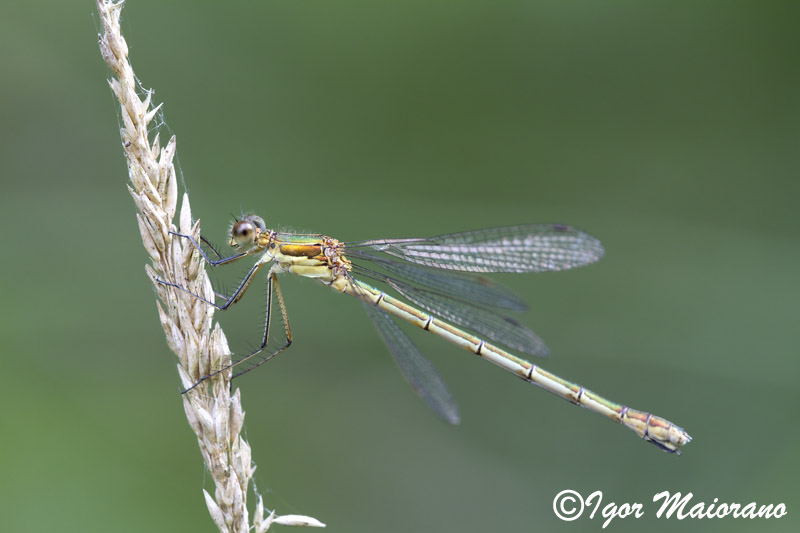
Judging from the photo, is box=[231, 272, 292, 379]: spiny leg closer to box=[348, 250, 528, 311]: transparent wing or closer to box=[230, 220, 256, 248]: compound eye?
box=[230, 220, 256, 248]: compound eye

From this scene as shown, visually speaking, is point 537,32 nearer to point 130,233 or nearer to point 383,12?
point 383,12

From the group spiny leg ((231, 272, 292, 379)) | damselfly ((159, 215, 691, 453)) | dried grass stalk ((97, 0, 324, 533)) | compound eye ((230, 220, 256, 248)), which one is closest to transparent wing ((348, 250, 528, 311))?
damselfly ((159, 215, 691, 453))

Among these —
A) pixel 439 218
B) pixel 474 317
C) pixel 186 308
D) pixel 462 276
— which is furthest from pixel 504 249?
pixel 186 308

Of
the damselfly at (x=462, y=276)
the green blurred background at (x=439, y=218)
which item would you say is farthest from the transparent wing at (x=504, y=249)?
the green blurred background at (x=439, y=218)

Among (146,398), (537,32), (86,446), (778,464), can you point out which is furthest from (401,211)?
(778,464)

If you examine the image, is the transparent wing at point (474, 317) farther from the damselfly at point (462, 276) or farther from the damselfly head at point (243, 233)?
the damselfly head at point (243, 233)

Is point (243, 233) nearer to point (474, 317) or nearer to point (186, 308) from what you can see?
point (186, 308)
